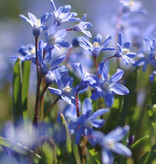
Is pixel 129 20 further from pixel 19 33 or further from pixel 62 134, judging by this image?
pixel 19 33

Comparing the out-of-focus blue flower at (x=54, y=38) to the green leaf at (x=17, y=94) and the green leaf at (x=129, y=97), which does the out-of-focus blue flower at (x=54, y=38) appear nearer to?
the green leaf at (x=17, y=94)

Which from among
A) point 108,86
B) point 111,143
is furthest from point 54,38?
point 111,143

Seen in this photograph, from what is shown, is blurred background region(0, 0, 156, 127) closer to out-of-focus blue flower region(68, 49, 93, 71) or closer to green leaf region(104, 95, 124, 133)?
out-of-focus blue flower region(68, 49, 93, 71)

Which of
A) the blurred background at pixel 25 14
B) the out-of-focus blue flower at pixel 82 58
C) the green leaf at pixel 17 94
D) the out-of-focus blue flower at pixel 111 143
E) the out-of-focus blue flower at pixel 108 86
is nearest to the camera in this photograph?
the out-of-focus blue flower at pixel 111 143

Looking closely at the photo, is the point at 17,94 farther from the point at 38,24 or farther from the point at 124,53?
the point at 124,53

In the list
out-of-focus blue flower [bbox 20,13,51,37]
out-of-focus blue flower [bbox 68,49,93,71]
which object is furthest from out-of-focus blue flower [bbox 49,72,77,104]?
out-of-focus blue flower [bbox 68,49,93,71]

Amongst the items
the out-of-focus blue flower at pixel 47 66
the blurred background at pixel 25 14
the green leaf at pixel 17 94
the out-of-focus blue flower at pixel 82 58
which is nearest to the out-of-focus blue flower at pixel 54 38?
the out-of-focus blue flower at pixel 47 66

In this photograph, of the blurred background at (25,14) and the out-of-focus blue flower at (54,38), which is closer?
the out-of-focus blue flower at (54,38)

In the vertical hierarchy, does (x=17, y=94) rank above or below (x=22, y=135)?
above
